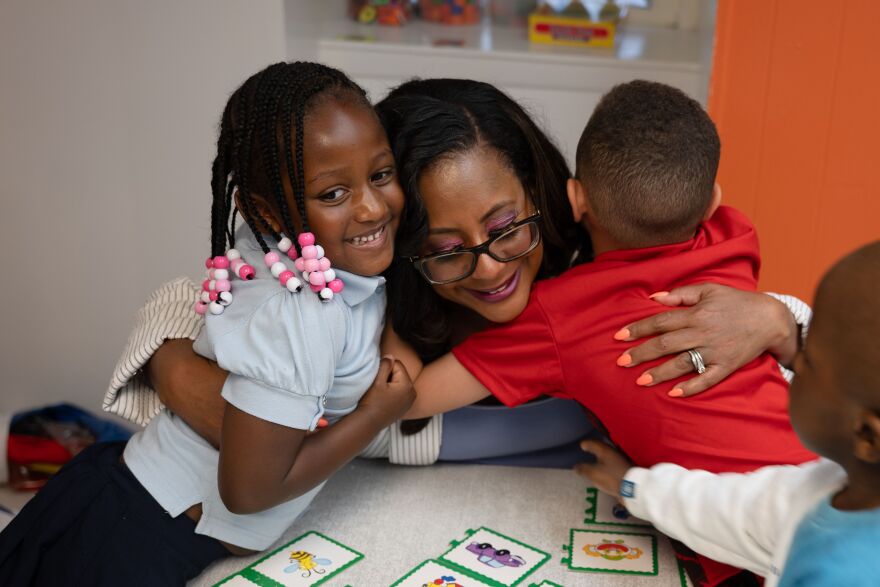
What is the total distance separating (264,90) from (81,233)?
1628mm

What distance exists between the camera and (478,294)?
1.59 metres

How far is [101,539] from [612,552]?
0.89m

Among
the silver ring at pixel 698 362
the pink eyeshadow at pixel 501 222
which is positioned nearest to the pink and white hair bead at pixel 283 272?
the pink eyeshadow at pixel 501 222

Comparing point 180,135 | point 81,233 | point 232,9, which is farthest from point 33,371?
point 232,9

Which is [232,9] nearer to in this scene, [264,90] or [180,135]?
[180,135]

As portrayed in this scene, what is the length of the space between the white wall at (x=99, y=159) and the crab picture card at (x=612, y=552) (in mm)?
1603

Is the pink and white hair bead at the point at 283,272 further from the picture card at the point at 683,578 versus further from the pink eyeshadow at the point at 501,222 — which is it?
the picture card at the point at 683,578

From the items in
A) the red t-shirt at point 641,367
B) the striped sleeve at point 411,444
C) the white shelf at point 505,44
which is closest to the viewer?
the red t-shirt at point 641,367

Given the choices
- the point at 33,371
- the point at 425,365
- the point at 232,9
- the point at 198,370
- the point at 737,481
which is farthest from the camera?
the point at 33,371

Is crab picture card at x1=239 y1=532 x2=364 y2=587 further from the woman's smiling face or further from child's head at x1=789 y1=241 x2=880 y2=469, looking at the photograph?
child's head at x1=789 y1=241 x2=880 y2=469

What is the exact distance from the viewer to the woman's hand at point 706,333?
1.42 m

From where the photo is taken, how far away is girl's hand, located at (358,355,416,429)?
150 centimetres

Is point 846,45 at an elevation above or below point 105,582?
above

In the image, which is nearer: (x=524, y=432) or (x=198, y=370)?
(x=198, y=370)
